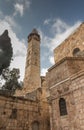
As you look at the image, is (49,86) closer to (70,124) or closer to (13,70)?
(70,124)

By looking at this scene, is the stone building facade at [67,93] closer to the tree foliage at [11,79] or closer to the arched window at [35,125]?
the arched window at [35,125]

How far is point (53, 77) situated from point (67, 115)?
3.06 m

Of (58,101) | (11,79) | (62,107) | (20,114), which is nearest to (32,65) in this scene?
(11,79)

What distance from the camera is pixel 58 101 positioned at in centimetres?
905

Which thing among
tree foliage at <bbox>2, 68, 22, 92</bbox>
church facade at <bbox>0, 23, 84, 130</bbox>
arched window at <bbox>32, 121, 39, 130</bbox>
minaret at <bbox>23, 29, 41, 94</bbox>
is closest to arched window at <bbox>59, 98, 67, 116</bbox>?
church facade at <bbox>0, 23, 84, 130</bbox>

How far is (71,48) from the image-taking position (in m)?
15.0

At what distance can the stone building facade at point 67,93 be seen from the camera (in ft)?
24.6

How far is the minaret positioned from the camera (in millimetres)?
23159

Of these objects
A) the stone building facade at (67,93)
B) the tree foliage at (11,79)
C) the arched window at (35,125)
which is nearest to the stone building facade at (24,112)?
the arched window at (35,125)

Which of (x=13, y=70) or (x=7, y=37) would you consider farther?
(x=13, y=70)

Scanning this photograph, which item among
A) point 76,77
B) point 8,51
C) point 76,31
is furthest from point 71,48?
point 8,51

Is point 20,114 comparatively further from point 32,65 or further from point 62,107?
point 32,65

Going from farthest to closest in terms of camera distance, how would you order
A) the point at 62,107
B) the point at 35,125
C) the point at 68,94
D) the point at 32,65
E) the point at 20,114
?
the point at 32,65 → the point at 35,125 → the point at 20,114 → the point at 62,107 → the point at 68,94

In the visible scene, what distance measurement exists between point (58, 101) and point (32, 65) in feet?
54.8
